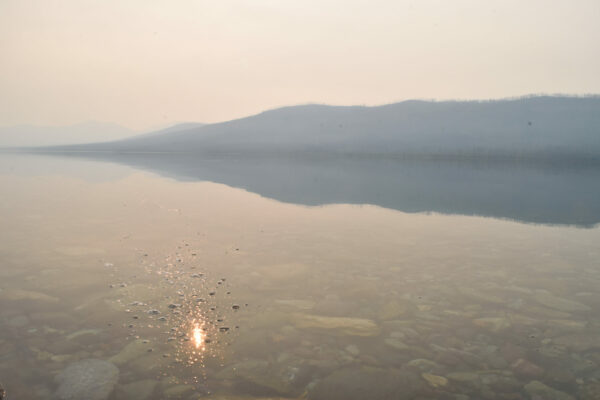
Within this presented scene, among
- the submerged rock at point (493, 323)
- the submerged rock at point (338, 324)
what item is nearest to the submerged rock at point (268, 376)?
the submerged rock at point (338, 324)

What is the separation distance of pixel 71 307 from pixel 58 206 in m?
16.2

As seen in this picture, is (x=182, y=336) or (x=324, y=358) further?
(x=182, y=336)

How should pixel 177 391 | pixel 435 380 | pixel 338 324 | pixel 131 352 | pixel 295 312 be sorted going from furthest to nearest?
1. pixel 295 312
2. pixel 338 324
3. pixel 131 352
4. pixel 435 380
5. pixel 177 391

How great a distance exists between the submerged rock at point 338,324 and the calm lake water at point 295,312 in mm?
40

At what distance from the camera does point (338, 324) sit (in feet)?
23.1

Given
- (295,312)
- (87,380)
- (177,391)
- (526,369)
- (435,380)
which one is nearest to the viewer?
(177,391)

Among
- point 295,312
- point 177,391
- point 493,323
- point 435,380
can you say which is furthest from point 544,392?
point 177,391

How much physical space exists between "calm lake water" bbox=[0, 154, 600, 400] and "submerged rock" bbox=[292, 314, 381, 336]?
0.04 meters

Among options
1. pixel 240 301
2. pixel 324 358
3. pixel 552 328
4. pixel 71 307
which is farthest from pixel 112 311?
pixel 552 328

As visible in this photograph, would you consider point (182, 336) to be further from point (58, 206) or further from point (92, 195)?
point (92, 195)

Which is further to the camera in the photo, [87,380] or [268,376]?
[268,376]

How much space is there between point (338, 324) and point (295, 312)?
0.96 meters

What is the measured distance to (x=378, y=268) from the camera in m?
10.5

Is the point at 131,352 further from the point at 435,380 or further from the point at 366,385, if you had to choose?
the point at 435,380
